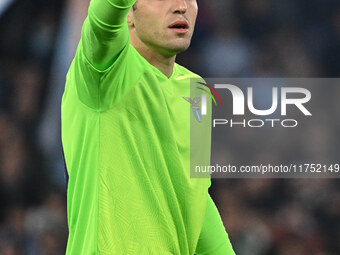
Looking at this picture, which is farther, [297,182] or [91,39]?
[297,182]

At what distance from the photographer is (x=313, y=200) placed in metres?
3.50

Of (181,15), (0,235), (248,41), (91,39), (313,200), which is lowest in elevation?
(0,235)

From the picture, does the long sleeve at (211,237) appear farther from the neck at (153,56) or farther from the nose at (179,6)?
the nose at (179,6)

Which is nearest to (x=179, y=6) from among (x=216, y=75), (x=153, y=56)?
(x=153, y=56)

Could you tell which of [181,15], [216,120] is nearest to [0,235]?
[216,120]

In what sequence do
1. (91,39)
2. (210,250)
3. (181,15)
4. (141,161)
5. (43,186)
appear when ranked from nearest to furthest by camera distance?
1. (91,39)
2. (141,161)
3. (181,15)
4. (210,250)
5. (43,186)

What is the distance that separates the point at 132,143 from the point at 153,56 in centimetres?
32

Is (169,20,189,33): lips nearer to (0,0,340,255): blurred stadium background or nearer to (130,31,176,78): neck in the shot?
(130,31,176,78): neck

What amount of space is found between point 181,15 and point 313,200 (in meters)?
1.95

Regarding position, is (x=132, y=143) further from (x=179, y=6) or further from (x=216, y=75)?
(x=216, y=75)

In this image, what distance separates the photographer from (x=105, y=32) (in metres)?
1.48

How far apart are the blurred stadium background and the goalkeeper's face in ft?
4.95

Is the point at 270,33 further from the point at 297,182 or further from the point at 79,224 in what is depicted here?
the point at 79,224

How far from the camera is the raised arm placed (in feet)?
4.80
